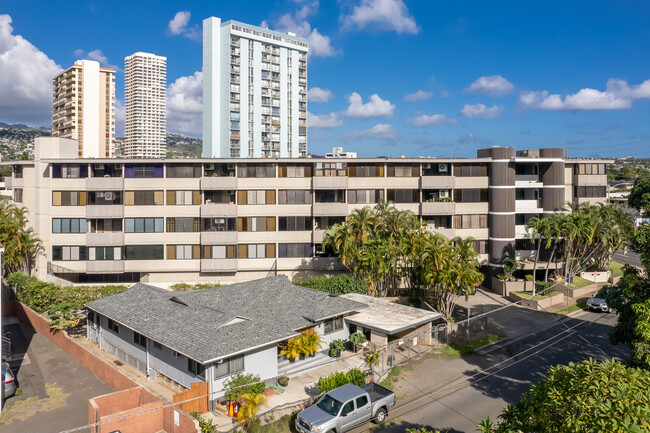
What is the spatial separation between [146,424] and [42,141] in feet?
148

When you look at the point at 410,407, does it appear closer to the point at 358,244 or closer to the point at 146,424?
the point at 146,424

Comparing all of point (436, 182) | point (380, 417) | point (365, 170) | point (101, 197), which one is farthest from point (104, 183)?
point (380, 417)

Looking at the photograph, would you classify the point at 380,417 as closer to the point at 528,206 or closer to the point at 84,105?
the point at 528,206

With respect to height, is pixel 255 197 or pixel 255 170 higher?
pixel 255 170

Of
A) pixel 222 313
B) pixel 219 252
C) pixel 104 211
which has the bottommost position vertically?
pixel 222 313

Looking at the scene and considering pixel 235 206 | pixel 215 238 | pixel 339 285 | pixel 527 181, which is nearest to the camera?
pixel 339 285

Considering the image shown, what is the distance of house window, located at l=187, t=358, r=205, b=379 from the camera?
27984mm

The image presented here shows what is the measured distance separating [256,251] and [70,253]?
22.1 meters

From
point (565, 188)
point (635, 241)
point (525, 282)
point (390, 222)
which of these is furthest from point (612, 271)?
point (635, 241)

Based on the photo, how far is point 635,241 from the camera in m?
26.7

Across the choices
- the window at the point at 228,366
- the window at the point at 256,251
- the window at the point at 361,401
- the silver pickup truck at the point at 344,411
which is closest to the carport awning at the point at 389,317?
the silver pickup truck at the point at 344,411

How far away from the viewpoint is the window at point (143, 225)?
5784 centimetres

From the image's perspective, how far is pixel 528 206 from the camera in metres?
63.9

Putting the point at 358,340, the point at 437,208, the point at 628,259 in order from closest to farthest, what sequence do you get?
the point at 358,340 → the point at 437,208 → the point at 628,259
